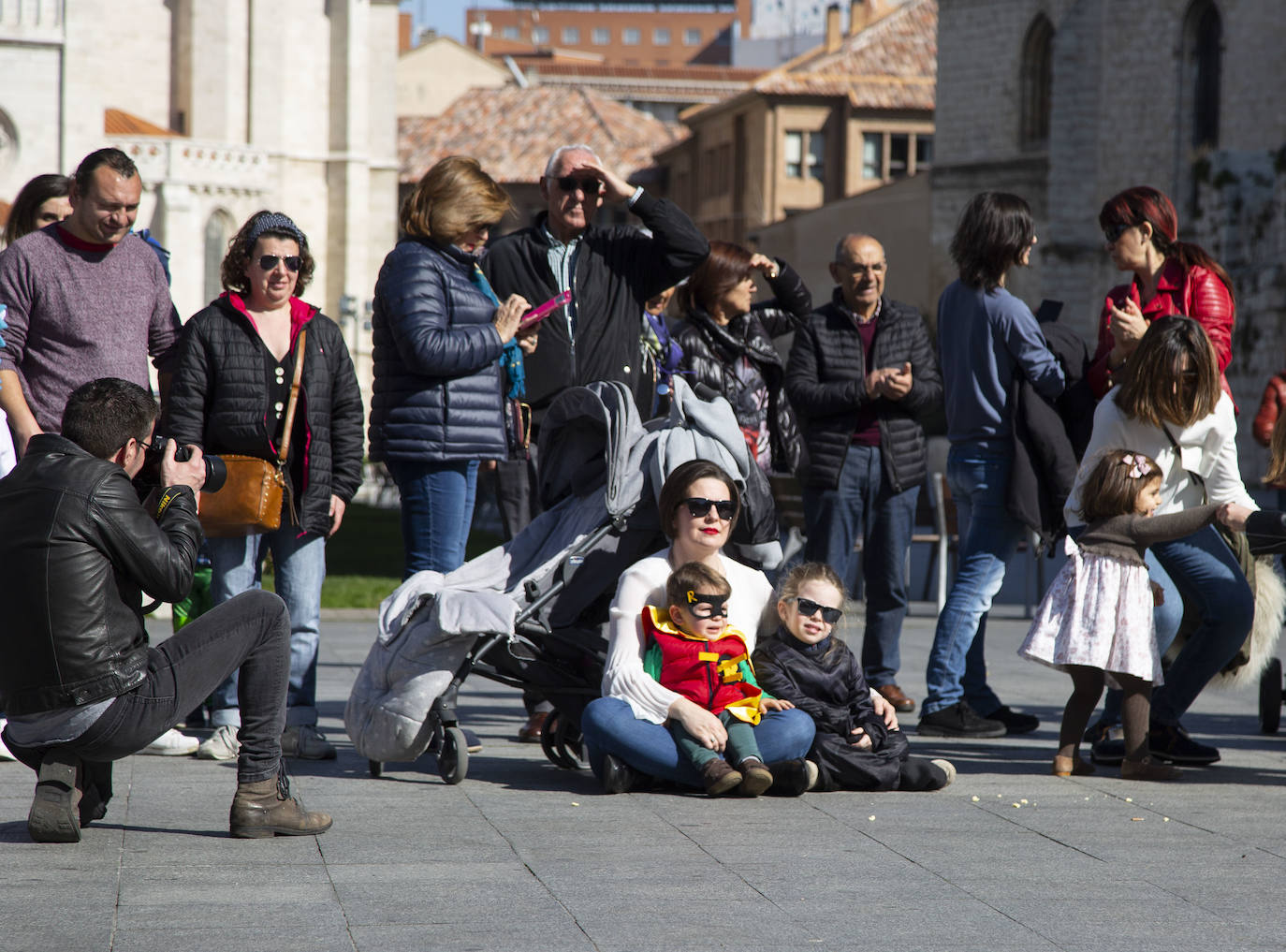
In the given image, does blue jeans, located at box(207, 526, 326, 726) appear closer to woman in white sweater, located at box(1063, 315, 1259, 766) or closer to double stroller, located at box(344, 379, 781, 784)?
double stroller, located at box(344, 379, 781, 784)

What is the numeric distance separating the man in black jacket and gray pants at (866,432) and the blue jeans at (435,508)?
6.18ft

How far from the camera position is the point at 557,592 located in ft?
22.3

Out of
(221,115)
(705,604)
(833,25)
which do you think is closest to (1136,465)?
(705,604)

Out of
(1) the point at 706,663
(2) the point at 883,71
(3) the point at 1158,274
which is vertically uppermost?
(2) the point at 883,71

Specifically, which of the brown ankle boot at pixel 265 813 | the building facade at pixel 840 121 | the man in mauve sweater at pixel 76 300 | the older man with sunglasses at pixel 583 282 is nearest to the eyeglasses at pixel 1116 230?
the older man with sunglasses at pixel 583 282

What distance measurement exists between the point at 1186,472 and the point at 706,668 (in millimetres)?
2054

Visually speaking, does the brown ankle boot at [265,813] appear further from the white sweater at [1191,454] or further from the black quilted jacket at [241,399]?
the white sweater at [1191,454]

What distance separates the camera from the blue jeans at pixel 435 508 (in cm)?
729

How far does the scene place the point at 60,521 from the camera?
512 cm

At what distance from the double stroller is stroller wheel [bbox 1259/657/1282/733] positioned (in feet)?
8.87

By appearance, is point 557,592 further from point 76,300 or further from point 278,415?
point 76,300

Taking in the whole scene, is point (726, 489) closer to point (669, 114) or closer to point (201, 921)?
point (201, 921)

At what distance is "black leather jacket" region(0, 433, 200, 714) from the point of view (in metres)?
5.13

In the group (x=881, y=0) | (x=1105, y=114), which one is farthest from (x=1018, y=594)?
(x=881, y=0)
